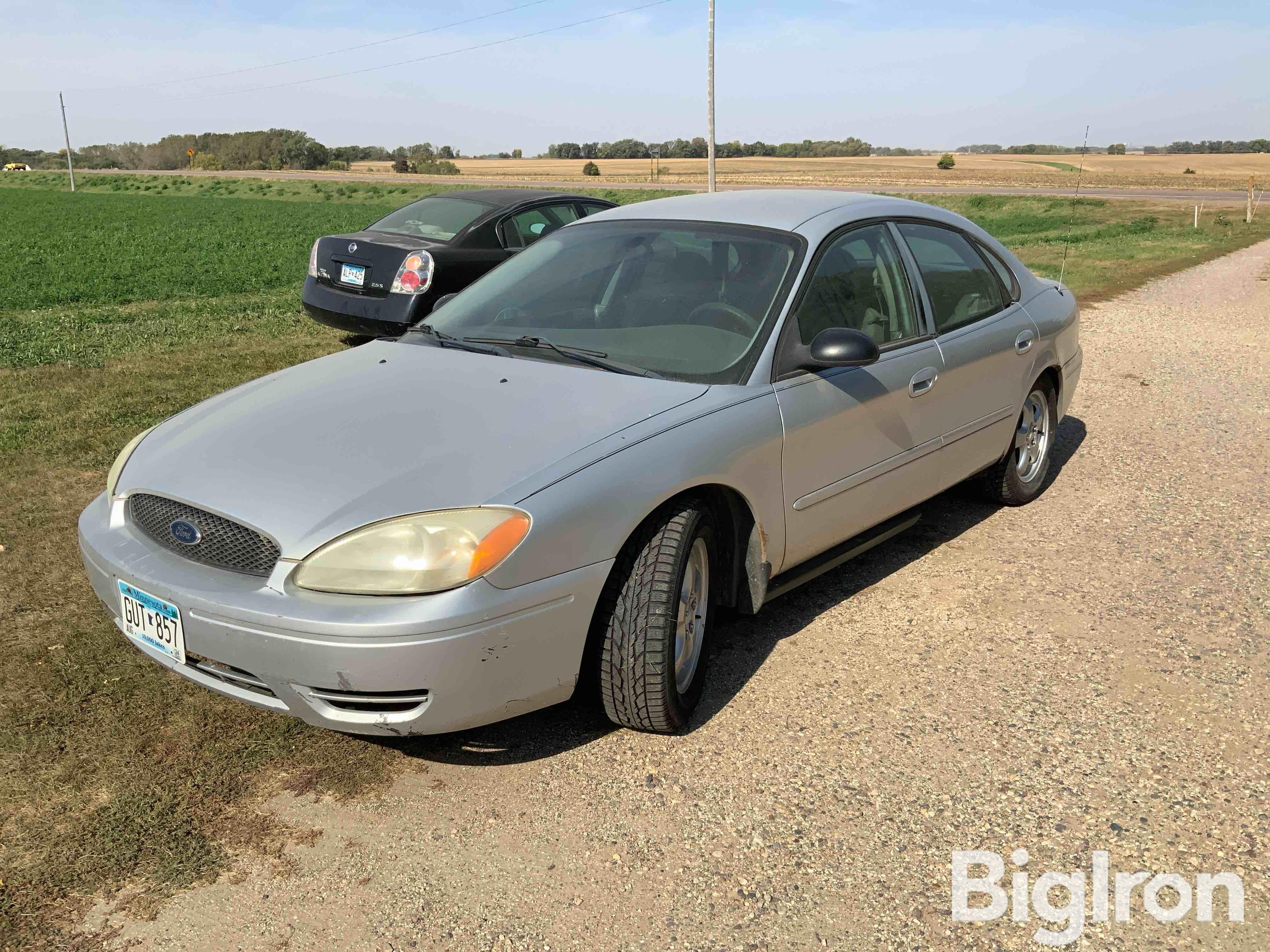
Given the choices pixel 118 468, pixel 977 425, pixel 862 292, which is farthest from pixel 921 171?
pixel 118 468

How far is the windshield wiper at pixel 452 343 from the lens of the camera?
378 centimetres

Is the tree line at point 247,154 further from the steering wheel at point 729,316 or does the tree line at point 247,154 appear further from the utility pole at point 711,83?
the steering wheel at point 729,316

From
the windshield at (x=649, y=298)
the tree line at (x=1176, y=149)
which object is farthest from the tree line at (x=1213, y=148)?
the windshield at (x=649, y=298)

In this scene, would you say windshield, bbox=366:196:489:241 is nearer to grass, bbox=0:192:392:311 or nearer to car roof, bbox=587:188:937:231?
grass, bbox=0:192:392:311

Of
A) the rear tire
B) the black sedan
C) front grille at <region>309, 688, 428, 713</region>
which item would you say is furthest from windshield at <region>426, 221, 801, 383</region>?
the black sedan

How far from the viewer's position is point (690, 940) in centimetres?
243

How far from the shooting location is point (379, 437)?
3.07 metres

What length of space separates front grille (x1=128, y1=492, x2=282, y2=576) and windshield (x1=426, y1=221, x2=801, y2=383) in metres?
1.26

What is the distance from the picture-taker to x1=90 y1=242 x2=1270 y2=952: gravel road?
8.18 ft

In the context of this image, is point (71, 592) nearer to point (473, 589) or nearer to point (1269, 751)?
point (473, 589)

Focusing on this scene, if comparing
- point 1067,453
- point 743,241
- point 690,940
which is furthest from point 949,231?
point 690,940

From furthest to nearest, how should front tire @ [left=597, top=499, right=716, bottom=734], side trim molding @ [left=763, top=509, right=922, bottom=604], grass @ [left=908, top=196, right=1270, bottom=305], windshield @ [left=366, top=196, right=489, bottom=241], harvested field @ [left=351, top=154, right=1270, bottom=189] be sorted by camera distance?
harvested field @ [left=351, top=154, right=1270, bottom=189]
grass @ [left=908, top=196, right=1270, bottom=305]
windshield @ [left=366, top=196, right=489, bottom=241]
side trim molding @ [left=763, top=509, right=922, bottom=604]
front tire @ [left=597, top=499, right=716, bottom=734]

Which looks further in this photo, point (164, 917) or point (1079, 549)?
point (1079, 549)

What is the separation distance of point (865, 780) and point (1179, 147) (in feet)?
441
